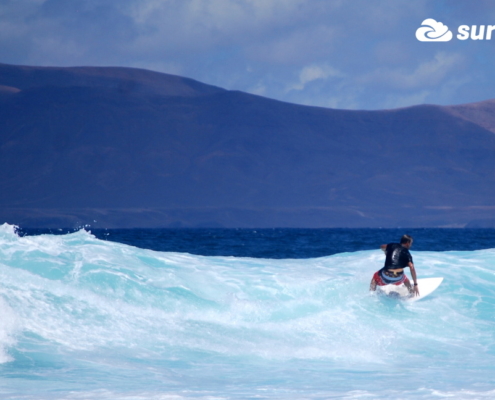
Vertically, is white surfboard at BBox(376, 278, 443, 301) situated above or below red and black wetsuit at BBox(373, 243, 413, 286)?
below

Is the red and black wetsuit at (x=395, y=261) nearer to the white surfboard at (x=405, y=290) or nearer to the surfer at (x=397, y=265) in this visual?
the surfer at (x=397, y=265)

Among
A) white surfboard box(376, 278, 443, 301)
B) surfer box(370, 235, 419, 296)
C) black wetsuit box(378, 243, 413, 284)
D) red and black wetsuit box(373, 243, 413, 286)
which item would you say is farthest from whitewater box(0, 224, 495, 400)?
black wetsuit box(378, 243, 413, 284)

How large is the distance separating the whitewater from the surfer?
40 cm

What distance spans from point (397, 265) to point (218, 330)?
13.2 feet

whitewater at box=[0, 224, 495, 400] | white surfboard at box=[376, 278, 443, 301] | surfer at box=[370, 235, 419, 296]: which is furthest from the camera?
white surfboard at box=[376, 278, 443, 301]

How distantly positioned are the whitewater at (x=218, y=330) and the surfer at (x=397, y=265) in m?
0.40

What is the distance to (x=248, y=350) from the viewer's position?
34.7 ft

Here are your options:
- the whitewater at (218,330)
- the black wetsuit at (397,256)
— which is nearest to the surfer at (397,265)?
the black wetsuit at (397,256)

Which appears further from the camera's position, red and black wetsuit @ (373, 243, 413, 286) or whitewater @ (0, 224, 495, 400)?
red and black wetsuit @ (373, 243, 413, 286)

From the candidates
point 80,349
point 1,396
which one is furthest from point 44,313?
point 1,396

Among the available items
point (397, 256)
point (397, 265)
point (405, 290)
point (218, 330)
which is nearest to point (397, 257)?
point (397, 256)

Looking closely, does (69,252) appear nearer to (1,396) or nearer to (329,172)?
(1,396)

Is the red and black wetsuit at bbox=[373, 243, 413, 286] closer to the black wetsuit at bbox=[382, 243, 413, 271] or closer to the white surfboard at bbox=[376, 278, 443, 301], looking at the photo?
the black wetsuit at bbox=[382, 243, 413, 271]

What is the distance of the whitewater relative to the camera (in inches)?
337
